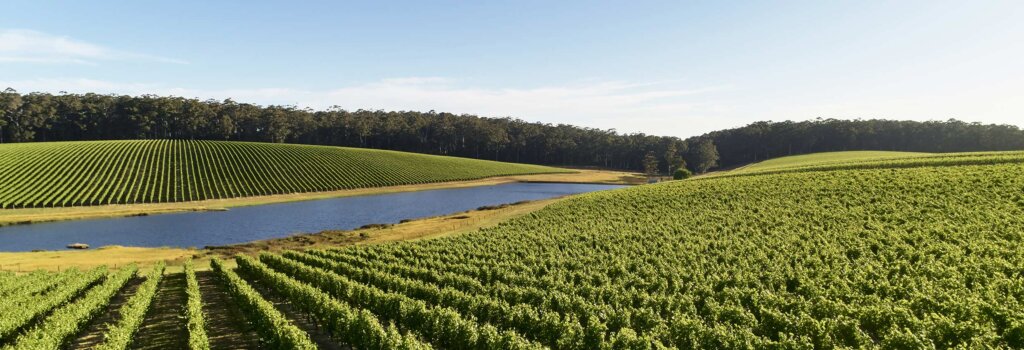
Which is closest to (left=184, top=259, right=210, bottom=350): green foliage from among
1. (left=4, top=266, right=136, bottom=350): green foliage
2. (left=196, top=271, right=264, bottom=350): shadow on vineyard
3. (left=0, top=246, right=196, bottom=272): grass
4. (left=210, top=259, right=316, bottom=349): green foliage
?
(left=196, top=271, right=264, bottom=350): shadow on vineyard

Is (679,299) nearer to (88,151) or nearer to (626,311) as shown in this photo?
(626,311)

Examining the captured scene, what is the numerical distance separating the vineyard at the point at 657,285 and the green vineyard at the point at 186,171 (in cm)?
6390

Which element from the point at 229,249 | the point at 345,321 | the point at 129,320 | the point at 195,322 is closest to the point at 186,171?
the point at 229,249

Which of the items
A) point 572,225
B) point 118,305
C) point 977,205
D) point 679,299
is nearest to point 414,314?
point 679,299

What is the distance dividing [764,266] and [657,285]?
9715 mm

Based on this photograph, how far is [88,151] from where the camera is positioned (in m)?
126

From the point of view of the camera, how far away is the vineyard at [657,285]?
878 inches

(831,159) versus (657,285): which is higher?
(831,159)

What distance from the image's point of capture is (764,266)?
35656mm

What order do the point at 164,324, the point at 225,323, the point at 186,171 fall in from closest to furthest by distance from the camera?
the point at 164,324, the point at 225,323, the point at 186,171

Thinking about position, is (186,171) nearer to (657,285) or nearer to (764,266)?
(657,285)

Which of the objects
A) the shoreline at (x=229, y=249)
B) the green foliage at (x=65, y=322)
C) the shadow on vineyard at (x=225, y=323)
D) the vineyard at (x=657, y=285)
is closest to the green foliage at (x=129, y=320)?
the vineyard at (x=657, y=285)

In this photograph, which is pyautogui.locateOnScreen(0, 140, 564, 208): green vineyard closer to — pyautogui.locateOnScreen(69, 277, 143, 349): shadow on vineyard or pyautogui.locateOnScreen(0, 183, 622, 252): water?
pyautogui.locateOnScreen(0, 183, 622, 252): water

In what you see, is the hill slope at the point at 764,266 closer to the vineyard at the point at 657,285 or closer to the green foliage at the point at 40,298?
the vineyard at the point at 657,285
